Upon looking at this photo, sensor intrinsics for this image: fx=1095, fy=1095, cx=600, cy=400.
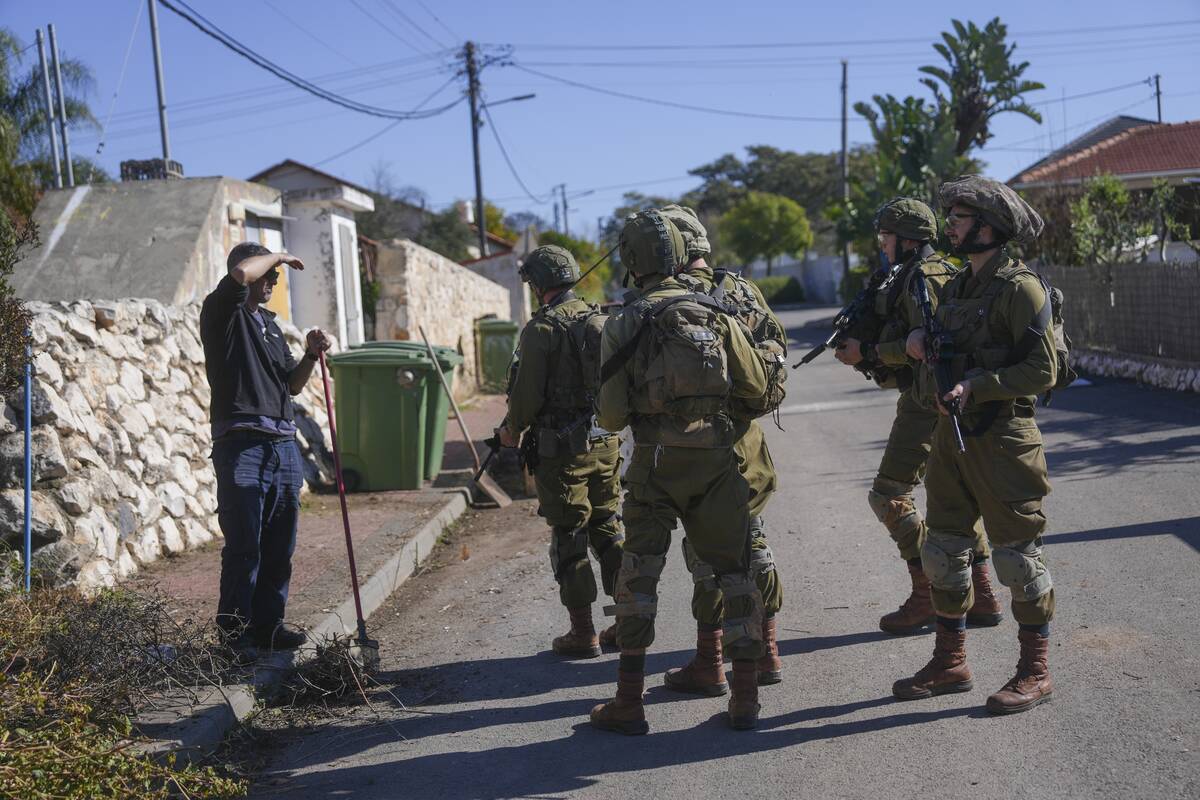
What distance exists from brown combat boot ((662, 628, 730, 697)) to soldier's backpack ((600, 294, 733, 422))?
3.58 ft

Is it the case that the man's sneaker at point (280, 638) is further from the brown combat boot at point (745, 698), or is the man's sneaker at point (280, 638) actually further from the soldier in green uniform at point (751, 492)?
the brown combat boot at point (745, 698)

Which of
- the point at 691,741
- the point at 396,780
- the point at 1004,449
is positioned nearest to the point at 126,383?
the point at 396,780

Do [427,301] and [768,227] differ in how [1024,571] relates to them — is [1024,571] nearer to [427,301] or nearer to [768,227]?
[427,301]

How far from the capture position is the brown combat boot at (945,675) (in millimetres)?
4406

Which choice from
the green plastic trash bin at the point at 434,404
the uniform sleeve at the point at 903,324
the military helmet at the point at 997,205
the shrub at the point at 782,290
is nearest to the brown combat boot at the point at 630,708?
the uniform sleeve at the point at 903,324

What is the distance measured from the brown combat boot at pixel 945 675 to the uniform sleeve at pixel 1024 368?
102cm

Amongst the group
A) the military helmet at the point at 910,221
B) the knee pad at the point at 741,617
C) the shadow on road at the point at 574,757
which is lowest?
the shadow on road at the point at 574,757

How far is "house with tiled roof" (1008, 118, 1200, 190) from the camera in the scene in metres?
28.4

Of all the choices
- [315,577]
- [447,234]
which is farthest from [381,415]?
[447,234]

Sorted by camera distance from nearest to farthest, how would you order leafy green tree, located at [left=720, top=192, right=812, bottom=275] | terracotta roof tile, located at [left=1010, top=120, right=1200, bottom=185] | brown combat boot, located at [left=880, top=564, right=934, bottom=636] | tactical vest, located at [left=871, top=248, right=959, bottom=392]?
tactical vest, located at [left=871, top=248, right=959, bottom=392], brown combat boot, located at [left=880, top=564, right=934, bottom=636], terracotta roof tile, located at [left=1010, top=120, right=1200, bottom=185], leafy green tree, located at [left=720, top=192, right=812, bottom=275]

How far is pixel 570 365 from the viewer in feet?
17.1

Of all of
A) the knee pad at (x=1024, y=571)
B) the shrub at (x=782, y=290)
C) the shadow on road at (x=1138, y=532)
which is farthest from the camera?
the shrub at (x=782, y=290)

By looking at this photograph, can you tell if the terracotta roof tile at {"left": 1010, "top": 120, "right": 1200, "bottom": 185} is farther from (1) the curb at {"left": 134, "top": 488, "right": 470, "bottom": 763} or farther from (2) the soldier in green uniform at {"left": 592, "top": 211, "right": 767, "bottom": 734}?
(2) the soldier in green uniform at {"left": 592, "top": 211, "right": 767, "bottom": 734}

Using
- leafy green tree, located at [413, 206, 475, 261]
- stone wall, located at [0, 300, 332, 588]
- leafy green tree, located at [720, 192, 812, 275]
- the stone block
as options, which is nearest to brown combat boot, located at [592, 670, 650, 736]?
stone wall, located at [0, 300, 332, 588]
